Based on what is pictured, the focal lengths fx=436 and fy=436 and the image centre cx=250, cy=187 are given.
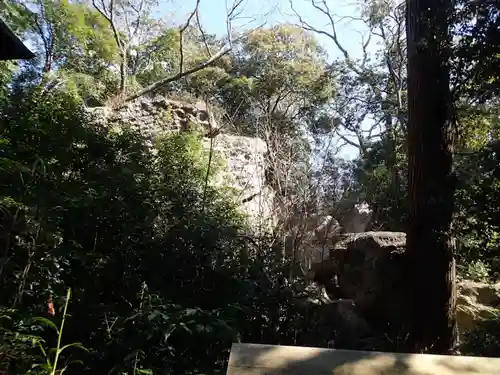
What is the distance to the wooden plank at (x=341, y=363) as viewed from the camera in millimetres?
1761

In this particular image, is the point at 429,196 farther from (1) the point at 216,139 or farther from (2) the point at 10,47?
(1) the point at 216,139

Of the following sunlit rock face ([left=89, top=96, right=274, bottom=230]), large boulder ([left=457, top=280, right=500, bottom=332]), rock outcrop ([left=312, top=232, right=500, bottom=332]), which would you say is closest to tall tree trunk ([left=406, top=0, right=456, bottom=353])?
rock outcrop ([left=312, top=232, right=500, bottom=332])

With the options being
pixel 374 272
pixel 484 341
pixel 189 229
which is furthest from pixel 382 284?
pixel 189 229

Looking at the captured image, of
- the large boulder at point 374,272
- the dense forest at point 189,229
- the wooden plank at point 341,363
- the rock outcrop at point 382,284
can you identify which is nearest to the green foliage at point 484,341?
the dense forest at point 189,229

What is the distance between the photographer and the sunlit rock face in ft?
20.0

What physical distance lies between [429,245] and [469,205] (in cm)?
61

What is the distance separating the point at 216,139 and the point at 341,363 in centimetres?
660

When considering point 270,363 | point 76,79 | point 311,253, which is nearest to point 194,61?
point 76,79

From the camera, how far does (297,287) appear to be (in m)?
4.41

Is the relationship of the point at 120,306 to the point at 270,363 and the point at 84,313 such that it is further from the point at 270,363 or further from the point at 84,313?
the point at 270,363

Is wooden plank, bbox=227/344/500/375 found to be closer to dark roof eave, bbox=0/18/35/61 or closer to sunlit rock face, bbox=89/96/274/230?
dark roof eave, bbox=0/18/35/61

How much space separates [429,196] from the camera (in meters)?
4.07

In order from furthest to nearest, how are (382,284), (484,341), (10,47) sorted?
(382,284) → (484,341) → (10,47)

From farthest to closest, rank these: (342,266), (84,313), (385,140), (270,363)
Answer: (385,140) → (342,266) → (84,313) → (270,363)
